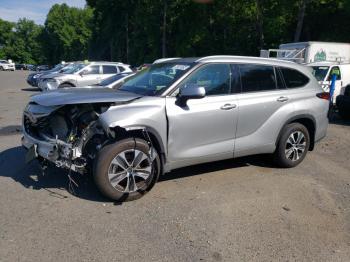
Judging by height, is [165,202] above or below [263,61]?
below

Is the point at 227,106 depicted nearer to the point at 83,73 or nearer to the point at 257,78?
the point at 257,78

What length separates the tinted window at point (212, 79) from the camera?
17.3ft

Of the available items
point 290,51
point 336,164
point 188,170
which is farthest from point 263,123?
point 290,51

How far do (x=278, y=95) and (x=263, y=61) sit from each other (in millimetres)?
567

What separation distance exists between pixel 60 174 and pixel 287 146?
3.50 m

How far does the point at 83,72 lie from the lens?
57.2 ft

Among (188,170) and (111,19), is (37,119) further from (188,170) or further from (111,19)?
(111,19)

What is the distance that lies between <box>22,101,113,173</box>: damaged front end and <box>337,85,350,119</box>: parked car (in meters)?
9.17

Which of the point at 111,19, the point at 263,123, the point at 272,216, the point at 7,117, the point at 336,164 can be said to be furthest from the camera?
the point at 111,19

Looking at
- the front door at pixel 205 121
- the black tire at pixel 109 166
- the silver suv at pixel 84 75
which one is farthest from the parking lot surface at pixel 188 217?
the silver suv at pixel 84 75

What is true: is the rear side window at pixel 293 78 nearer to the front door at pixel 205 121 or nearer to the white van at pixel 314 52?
the front door at pixel 205 121

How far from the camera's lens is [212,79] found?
5.43 m

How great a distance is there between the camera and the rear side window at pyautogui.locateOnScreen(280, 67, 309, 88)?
6.21 m

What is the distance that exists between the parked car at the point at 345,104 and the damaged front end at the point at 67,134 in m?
9.17
